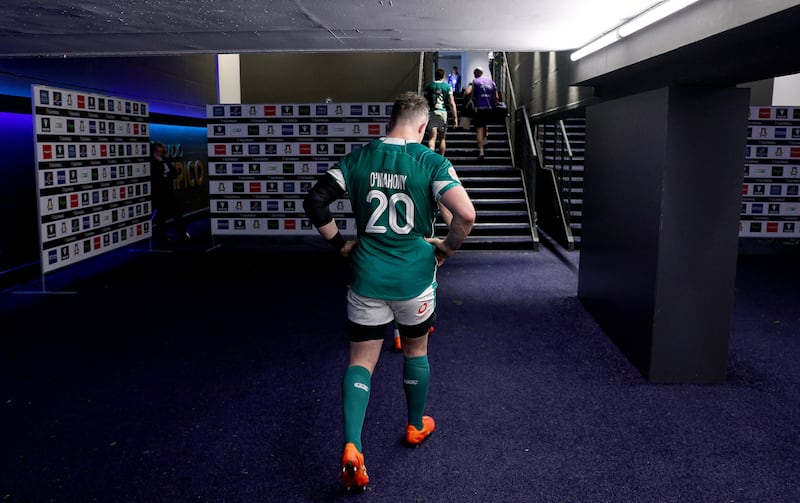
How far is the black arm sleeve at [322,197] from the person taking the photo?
2.62m

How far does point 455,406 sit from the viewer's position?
3.55 metres

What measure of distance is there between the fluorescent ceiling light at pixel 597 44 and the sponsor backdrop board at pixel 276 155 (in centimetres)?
332

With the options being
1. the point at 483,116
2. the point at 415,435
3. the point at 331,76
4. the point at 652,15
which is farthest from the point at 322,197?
the point at 331,76

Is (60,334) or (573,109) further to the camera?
(573,109)

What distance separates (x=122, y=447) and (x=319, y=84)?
11.1m

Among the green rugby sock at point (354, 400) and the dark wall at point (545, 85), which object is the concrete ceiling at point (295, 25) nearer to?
the dark wall at point (545, 85)

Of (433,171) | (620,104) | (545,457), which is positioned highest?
(620,104)

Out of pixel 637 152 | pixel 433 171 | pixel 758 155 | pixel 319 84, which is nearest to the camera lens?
pixel 433 171

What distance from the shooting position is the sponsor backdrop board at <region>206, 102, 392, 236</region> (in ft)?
27.7

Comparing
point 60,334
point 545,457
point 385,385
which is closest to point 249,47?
point 60,334

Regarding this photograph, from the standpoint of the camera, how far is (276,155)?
28.1 feet

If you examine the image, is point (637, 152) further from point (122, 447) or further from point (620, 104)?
point (122, 447)

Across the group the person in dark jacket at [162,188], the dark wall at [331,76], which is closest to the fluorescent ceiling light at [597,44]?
the person in dark jacket at [162,188]

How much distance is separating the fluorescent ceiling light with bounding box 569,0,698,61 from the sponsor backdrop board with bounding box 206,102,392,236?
3860 mm
